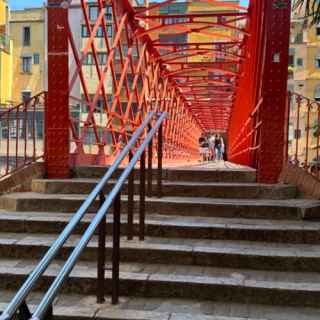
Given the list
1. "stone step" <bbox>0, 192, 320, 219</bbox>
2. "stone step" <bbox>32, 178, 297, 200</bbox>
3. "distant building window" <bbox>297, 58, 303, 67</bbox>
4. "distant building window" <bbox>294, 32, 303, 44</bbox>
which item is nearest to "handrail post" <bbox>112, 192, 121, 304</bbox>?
"stone step" <bbox>0, 192, 320, 219</bbox>

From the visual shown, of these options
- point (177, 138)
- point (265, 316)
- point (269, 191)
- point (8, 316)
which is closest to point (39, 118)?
point (269, 191)

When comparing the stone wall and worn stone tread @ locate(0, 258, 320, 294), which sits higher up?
the stone wall

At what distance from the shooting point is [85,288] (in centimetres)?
363

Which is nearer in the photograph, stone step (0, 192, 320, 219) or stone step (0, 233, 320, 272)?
stone step (0, 233, 320, 272)

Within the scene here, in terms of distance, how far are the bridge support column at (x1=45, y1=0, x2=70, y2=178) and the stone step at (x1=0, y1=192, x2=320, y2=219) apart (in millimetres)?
747

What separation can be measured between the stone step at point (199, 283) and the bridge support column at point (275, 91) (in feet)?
6.62

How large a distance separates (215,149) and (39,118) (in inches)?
782

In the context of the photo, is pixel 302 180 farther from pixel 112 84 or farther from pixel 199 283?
pixel 112 84

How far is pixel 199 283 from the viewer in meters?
3.54

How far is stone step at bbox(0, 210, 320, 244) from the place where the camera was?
13.9ft

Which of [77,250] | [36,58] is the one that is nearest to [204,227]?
[77,250]

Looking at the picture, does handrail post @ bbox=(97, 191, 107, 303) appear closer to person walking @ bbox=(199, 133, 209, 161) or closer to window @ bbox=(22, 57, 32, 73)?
person walking @ bbox=(199, 133, 209, 161)

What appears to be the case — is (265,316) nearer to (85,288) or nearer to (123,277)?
(123,277)

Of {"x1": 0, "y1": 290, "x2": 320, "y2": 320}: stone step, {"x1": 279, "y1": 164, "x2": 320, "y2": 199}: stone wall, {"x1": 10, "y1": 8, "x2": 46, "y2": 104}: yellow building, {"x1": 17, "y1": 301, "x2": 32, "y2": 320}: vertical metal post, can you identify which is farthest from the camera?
{"x1": 10, "y1": 8, "x2": 46, "y2": 104}: yellow building
